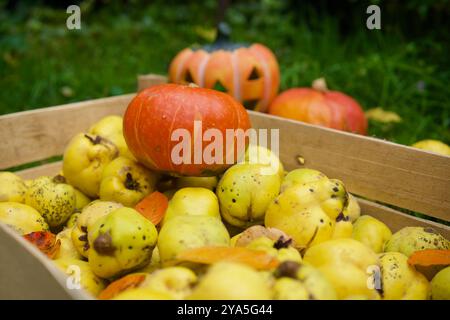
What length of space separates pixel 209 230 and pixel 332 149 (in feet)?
2.16

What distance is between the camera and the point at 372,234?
57.1 inches

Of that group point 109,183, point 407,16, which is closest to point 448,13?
point 407,16

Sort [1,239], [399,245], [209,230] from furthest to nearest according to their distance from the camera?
[399,245]
[209,230]
[1,239]

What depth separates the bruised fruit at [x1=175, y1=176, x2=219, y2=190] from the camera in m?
1.57

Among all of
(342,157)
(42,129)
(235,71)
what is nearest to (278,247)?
(342,157)

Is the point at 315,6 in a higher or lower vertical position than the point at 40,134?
higher

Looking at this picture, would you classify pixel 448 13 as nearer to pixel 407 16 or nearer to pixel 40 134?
pixel 407 16

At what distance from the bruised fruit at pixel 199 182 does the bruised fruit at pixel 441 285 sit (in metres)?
0.67

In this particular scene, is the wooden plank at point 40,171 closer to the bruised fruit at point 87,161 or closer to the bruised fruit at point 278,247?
the bruised fruit at point 87,161

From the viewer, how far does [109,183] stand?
4.99 feet

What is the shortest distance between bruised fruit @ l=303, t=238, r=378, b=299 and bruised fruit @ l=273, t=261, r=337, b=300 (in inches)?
2.9

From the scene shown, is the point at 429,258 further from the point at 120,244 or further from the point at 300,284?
the point at 120,244

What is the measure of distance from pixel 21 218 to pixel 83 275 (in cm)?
31
